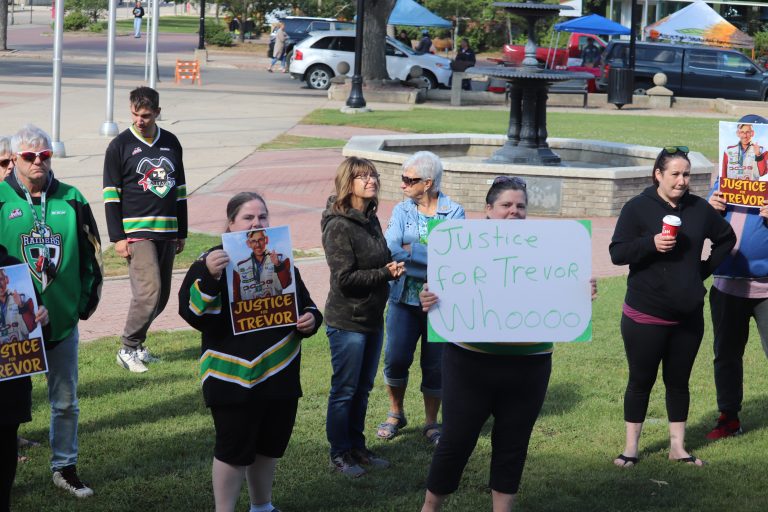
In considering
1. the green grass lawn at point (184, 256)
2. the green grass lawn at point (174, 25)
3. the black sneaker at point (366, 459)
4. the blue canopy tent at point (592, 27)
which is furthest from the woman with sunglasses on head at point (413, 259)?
the green grass lawn at point (174, 25)

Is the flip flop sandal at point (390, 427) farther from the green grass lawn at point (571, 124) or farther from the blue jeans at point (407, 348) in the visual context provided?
the green grass lawn at point (571, 124)

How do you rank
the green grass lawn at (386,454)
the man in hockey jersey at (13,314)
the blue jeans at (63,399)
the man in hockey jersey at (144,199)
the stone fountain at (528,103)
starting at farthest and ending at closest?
the stone fountain at (528,103), the man in hockey jersey at (144,199), the green grass lawn at (386,454), the blue jeans at (63,399), the man in hockey jersey at (13,314)

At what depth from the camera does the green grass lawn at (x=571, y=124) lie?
2366 cm

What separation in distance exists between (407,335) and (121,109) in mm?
21746

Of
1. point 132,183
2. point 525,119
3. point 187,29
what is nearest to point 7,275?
point 132,183

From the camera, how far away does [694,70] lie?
112ft

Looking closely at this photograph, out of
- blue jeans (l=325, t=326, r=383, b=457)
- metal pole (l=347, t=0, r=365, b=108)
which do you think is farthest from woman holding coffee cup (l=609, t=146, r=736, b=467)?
metal pole (l=347, t=0, r=365, b=108)

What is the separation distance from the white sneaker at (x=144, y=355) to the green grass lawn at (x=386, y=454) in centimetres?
8

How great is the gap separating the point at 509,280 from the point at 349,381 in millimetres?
1447

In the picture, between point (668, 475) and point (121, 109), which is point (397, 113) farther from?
point (668, 475)

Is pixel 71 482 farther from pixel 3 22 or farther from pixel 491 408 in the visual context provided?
pixel 3 22

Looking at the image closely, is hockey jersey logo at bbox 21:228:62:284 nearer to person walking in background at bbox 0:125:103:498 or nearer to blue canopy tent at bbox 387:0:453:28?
person walking in background at bbox 0:125:103:498

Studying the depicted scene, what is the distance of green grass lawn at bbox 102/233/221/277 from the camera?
35.8 feet

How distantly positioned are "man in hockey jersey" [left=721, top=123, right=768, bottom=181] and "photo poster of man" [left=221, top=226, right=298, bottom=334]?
9.84 feet
